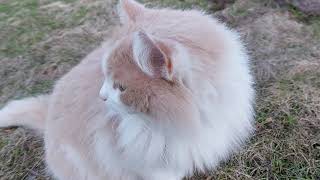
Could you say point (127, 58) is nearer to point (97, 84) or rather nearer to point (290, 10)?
point (97, 84)

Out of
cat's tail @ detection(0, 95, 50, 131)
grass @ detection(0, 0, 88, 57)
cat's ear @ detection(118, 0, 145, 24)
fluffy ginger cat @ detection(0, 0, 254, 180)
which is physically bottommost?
grass @ detection(0, 0, 88, 57)

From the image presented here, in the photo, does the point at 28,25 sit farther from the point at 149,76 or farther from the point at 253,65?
the point at 149,76

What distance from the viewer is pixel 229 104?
194cm

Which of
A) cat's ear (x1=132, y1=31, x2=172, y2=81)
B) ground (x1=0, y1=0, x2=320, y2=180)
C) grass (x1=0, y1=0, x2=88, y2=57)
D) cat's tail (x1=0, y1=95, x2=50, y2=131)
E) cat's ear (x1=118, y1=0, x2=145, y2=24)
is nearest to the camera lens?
cat's ear (x1=132, y1=31, x2=172, y2=81)

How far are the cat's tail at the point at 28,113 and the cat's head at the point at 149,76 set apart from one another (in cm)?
109

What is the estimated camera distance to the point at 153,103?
178 centimetres

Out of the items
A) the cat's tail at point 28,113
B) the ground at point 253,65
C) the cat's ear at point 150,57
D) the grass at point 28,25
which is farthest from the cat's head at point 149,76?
the grass at point 28,25

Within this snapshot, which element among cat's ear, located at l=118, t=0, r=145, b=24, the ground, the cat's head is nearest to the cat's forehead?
the cat's head

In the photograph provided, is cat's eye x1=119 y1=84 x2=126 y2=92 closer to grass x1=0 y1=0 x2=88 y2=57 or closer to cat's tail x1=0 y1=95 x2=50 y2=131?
cat's tail x1=0 y1=95 x2=50 y2=131

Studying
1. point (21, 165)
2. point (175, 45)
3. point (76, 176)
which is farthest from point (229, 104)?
point (21, 165)

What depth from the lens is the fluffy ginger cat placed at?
1730mm

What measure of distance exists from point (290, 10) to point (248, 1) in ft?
1.17

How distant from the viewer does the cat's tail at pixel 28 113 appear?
2.84m

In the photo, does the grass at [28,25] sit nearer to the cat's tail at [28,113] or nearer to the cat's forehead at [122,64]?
the cat's tail at [28,113]
